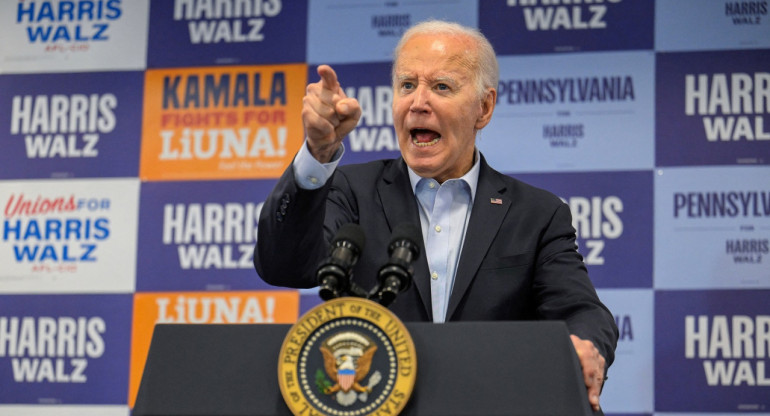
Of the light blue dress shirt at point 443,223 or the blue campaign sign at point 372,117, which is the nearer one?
the light blue dress shirt at point 443,223

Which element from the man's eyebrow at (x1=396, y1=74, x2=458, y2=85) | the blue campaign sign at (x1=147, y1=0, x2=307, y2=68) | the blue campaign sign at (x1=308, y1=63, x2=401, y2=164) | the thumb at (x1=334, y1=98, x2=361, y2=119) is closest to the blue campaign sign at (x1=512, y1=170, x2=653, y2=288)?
the blue campaign sign at (x1=308, y1=63, x2=401, y2=164)

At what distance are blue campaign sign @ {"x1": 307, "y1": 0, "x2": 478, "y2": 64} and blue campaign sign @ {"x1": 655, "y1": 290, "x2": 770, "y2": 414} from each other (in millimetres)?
1414

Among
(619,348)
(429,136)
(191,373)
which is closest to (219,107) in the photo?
(619,348)

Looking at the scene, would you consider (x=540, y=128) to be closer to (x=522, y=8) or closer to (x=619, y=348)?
(x=522, y=8)

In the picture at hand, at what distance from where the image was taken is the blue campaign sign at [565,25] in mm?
3762

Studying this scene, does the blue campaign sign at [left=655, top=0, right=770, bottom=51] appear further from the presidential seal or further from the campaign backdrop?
the presidential seal

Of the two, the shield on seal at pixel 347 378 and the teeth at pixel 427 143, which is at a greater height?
the teeth at pixel 427 143

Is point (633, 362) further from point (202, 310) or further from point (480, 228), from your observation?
point (480, 228)

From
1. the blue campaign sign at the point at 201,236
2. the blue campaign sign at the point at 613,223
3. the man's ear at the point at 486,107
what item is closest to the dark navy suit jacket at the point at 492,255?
the man's ear at the point at 486,107

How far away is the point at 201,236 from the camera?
392cm

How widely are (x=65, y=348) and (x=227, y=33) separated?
58.5 inches

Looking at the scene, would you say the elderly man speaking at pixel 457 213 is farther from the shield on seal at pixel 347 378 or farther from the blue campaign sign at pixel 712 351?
the blue campaign sign at pixel 712 351

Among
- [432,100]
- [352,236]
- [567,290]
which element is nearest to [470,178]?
[432,100]

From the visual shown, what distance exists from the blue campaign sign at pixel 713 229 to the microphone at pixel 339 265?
253 cm
